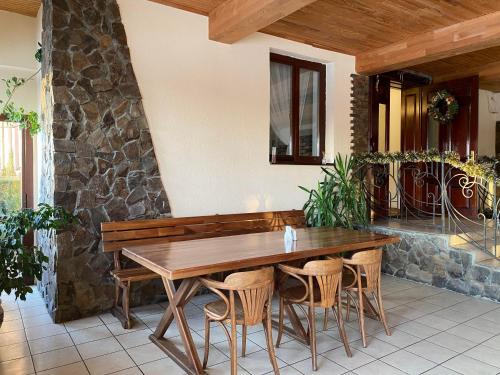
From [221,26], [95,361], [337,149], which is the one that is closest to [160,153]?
[221,26]

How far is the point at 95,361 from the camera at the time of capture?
2.72 meters

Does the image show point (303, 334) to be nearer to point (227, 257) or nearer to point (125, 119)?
point (227, 257)

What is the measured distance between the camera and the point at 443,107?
6.16 m

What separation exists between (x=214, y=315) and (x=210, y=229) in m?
1.72

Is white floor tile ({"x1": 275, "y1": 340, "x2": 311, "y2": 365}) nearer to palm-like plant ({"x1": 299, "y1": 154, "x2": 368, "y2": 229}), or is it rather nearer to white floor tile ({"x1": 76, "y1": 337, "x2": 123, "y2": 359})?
white floor tile ({"x1": 76, "y1": 337, "x2": 123, "y2": 359})

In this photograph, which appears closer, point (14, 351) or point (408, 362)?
point (408, 362)

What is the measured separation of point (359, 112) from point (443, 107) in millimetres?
1497

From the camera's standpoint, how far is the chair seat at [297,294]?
271cm

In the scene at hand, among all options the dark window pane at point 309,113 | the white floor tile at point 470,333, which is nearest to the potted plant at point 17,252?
the white floor tile at point 470,333

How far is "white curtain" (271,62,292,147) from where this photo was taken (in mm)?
5133

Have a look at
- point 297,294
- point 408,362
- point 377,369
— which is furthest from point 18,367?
point 408,362

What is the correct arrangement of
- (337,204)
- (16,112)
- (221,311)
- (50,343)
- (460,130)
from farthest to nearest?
(460,130) → (337,204) → (16,112) → (50,343) → (221,311)

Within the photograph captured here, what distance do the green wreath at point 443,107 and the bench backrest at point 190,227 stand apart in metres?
3.03

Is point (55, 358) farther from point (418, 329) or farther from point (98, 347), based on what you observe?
point (418, 329)
